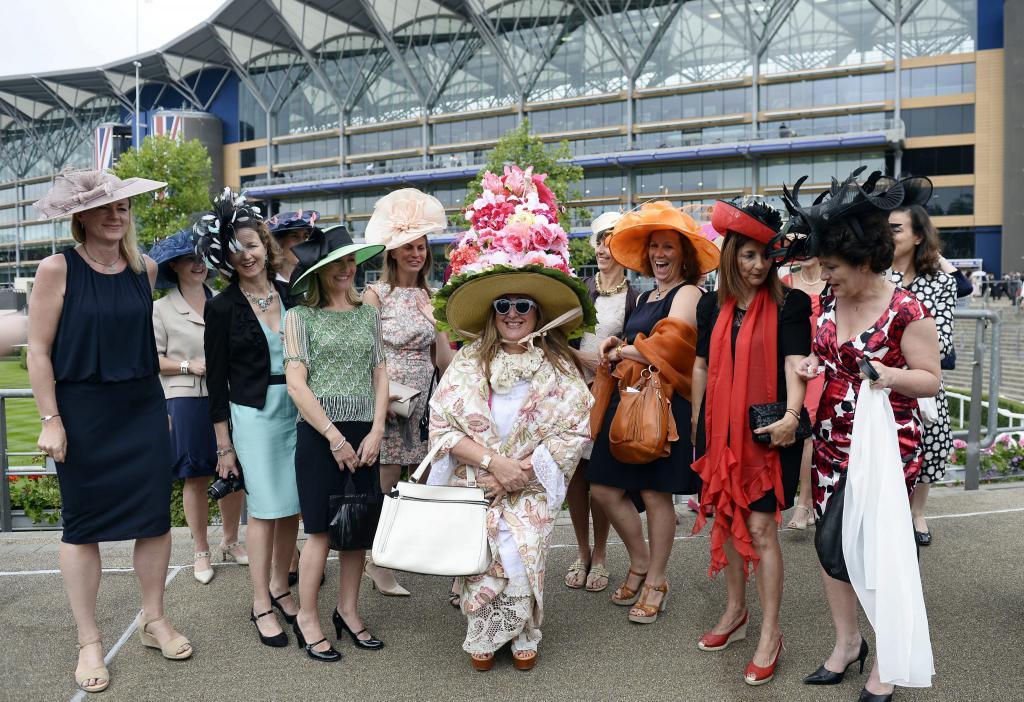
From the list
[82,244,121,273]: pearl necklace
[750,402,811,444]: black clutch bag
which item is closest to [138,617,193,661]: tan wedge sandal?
[82,244,121,273]: pearl necklace

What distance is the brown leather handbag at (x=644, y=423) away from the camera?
12.1 ft

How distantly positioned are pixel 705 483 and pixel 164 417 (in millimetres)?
2455

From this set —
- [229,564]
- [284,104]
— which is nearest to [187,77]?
[284,104]

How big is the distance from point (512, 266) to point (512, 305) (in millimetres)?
192

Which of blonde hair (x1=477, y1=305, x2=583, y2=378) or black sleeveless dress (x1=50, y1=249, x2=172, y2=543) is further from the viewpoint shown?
blonde hair (x1=477, y1=305, x2=583, y2=378)

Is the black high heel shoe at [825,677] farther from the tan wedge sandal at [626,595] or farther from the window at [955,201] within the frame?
the window at [955,201]

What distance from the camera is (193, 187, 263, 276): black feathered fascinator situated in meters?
3.71

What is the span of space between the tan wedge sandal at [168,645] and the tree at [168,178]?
3447 centimetres

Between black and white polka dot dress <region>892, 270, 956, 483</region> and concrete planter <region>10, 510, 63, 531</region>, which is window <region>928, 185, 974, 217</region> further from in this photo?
concrete planter <region>10, 510, 63, 531</region>

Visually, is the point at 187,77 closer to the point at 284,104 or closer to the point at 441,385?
the point at 284,104

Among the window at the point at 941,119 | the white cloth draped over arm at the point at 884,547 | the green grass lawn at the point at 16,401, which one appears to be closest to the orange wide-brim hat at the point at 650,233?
the white cloth draped over arm at the point at 884,547

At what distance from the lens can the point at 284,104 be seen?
2388 inches

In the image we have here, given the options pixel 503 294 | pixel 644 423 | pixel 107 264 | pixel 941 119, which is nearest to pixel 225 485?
pixel 107 264

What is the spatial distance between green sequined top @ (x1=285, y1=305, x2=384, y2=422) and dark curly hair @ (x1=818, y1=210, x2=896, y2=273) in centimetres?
205
